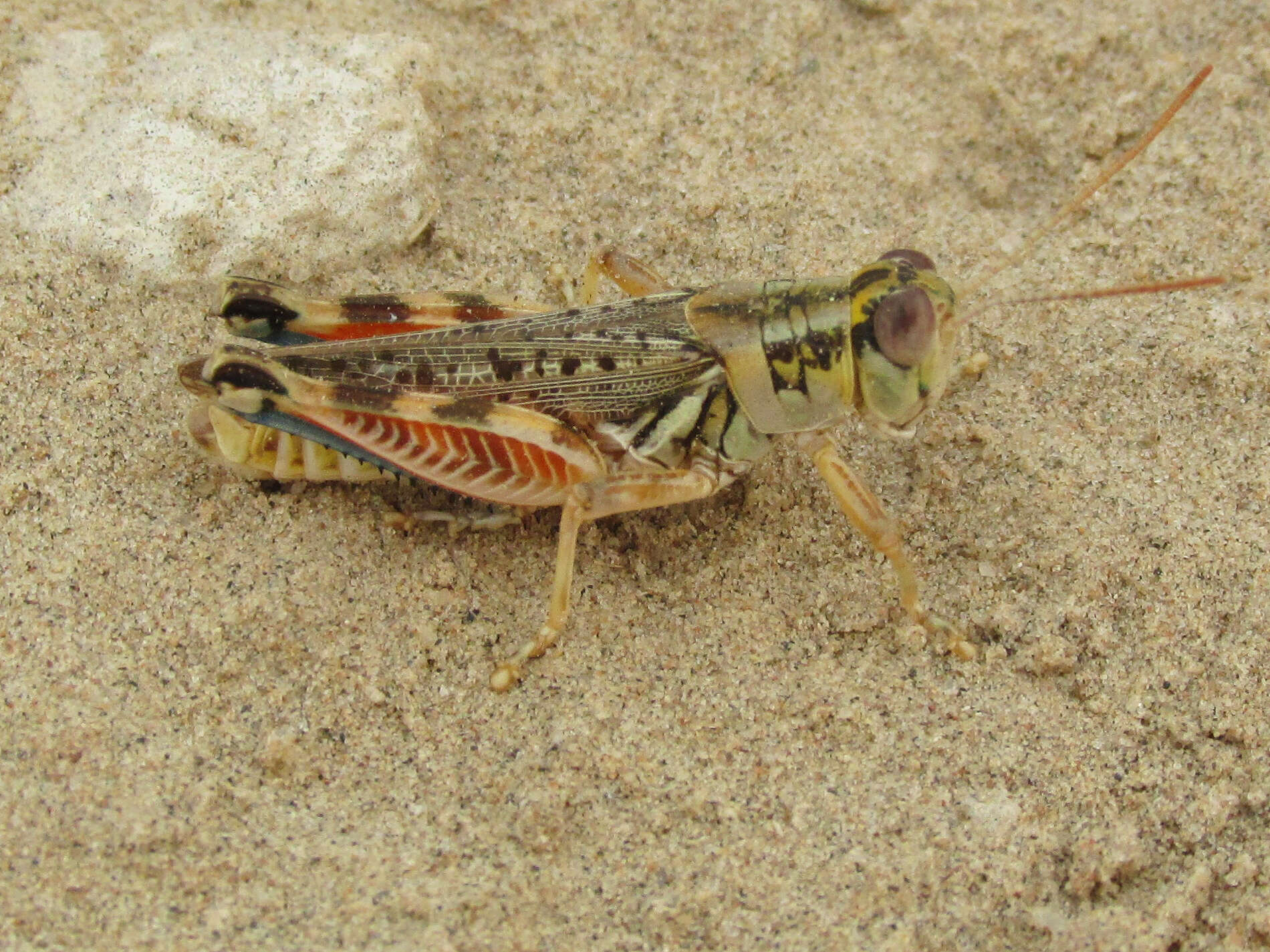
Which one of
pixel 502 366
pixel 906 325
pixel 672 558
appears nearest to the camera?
pixel 906 325

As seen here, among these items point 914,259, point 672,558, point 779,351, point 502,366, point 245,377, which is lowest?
point 672,558

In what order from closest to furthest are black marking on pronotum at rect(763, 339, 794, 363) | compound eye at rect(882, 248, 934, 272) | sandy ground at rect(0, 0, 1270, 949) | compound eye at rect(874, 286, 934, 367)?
sandy ground at rect(0, 0, 1270, 949), compound eye at rect(874, 286, 934, 367), black marking on pronotum at rect(763, 339, 794, 363), compound eye at rect(882, 248, 934, 272)

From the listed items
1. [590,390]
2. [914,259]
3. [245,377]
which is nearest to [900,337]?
[914,259]

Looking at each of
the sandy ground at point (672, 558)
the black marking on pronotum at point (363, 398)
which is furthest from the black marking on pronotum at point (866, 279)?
the black marking on pronotum at point (363, 398)

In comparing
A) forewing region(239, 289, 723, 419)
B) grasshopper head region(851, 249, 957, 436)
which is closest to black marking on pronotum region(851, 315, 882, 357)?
grasshopper head region(851, 249, 957, 436)

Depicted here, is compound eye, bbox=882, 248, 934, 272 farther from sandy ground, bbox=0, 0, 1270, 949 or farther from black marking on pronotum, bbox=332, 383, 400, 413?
black marking on pronotum, bbox=332, 383, 400, 413

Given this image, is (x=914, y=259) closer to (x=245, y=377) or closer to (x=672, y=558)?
(x=672, y=558)

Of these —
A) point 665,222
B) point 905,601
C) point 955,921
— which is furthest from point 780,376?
point 955,921
